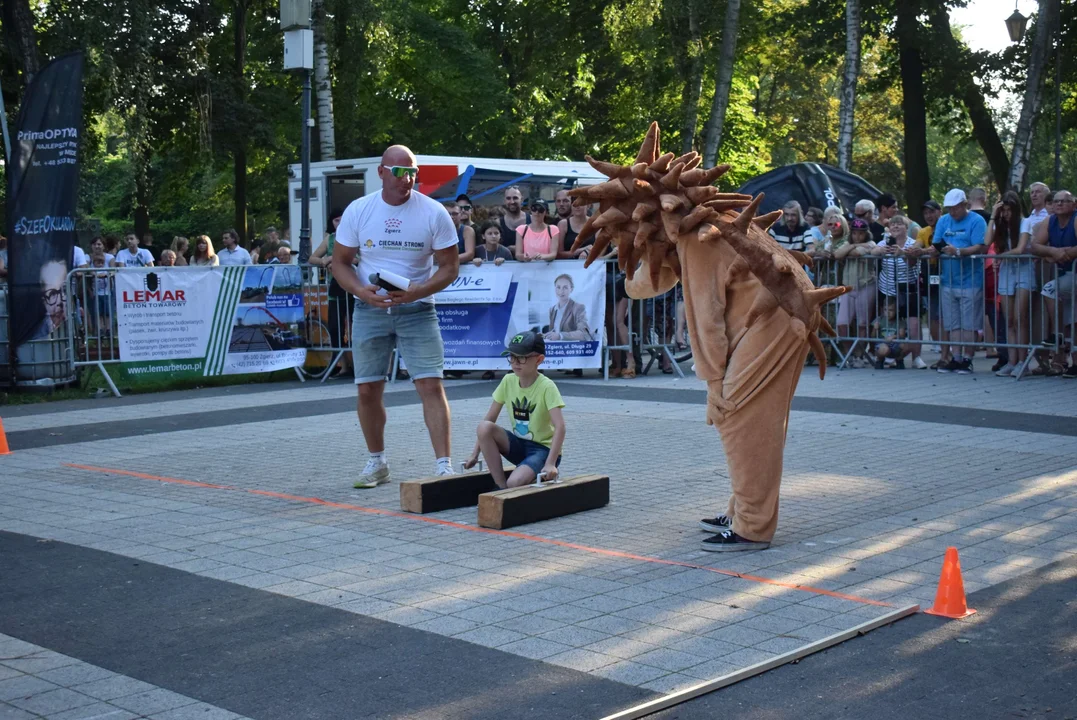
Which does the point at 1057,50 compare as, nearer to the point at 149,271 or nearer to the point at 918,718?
the point at 149,271

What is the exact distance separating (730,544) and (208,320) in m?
10.5

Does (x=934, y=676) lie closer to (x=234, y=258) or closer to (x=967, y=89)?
(x=234, y=258)

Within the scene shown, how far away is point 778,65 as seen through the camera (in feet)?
150

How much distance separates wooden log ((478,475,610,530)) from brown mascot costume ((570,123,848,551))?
3.64 feet

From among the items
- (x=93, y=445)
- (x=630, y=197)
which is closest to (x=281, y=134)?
(x=93, y=445)

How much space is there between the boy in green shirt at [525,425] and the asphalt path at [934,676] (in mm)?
2883

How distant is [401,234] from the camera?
8.15 meters

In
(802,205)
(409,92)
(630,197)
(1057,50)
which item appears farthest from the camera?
(409,92)

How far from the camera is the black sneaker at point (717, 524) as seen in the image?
659 cm

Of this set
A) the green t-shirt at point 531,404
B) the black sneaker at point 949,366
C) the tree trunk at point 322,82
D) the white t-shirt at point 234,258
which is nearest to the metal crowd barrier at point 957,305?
the black sneaker at point 949,366

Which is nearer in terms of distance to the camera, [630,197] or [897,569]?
[897,569]

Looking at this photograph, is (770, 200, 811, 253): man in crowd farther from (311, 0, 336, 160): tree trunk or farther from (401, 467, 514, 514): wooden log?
(311, 0, 336, 160): tree trunk

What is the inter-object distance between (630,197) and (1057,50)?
989 inches

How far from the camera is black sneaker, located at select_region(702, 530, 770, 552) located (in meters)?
6.33
